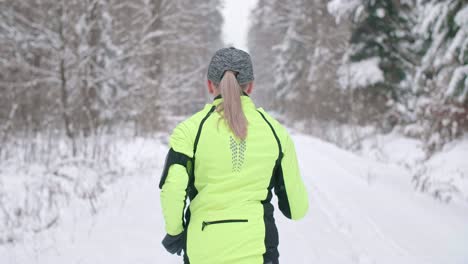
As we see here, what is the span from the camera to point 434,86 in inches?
390

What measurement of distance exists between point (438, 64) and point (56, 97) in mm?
9928

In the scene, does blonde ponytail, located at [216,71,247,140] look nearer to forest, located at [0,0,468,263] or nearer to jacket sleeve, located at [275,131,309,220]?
jacket sleeve, located at [275,131,309,220]

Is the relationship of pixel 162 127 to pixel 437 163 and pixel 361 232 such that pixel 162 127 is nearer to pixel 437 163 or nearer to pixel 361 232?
pixel 437 163

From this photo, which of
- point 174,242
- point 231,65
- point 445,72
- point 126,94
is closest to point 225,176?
point 174,242

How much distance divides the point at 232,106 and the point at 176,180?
0.44 metres

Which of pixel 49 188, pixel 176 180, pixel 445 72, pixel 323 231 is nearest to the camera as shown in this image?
pixel 176 180

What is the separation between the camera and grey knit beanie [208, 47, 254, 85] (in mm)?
1977

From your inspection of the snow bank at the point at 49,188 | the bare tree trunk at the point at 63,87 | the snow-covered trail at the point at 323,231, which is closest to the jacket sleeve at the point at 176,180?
the snow-covered trail at the point at 323,231

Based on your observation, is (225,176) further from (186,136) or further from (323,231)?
(323,231)

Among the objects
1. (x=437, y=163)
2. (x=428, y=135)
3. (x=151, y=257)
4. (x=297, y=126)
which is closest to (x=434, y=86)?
(x=428, y=135)

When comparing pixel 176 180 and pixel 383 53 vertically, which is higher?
pixel 383 53

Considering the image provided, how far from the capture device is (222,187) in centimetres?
190

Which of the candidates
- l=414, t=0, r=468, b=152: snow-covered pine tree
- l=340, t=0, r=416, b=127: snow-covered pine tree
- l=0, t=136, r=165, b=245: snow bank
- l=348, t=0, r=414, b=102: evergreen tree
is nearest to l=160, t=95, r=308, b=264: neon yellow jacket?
l=0, t=136, r=165, b=245: snow bank

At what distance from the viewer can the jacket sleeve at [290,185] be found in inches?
80.3
